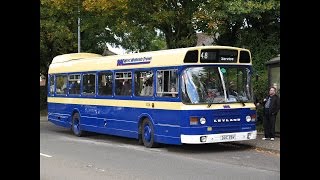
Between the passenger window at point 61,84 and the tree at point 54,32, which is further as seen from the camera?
the tree at point 54,32

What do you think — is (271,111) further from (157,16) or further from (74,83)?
(74,83)

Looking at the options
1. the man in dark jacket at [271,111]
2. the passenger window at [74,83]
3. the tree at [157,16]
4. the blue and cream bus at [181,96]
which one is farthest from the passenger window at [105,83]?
the man in dark jacket at [271,111]

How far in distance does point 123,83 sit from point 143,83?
1.17 metres

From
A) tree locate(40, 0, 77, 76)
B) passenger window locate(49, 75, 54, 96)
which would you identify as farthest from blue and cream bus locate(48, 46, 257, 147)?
tree locate(40, 0, 77, 76)

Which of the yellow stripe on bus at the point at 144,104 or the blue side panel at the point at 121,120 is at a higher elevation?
the yellow stripe on bus at the point at 144,104

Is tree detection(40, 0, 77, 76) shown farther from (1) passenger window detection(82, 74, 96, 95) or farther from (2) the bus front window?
(2) the bus front window

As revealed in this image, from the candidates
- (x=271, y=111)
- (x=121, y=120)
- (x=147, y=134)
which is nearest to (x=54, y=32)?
(x=121, y=120)

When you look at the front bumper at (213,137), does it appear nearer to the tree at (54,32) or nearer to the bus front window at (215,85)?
the bus front window at (215,85)

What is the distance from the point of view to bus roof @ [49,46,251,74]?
13.2 metres

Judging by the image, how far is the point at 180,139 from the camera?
12.8 m

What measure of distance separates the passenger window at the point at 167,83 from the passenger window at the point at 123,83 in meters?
1.64

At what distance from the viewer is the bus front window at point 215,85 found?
1278cm

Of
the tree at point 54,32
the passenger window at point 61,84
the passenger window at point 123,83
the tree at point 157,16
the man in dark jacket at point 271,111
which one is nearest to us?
the man in dark jacket at point 271,111
